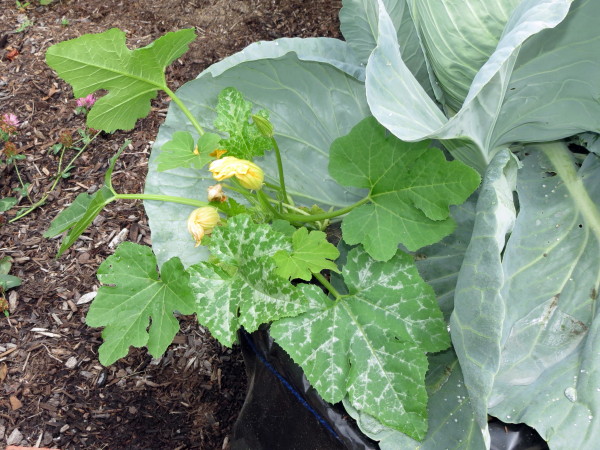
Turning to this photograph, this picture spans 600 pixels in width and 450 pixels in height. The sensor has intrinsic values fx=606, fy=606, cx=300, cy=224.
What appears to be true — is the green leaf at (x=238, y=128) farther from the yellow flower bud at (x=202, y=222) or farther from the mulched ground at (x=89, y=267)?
the mulched ground at (x=89, y=267)

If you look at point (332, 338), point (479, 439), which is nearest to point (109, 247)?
point (332, 338)

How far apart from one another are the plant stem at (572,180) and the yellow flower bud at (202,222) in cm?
68

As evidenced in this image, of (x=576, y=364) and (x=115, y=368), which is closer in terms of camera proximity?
(x=576, y=364)

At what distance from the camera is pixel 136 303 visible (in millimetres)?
1185

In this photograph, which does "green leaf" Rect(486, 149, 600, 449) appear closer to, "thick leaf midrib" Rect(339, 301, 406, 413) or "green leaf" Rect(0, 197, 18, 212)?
"thick leaf midrib" Rect(339, 301, 406, 413)

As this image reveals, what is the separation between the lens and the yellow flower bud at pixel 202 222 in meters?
1.10

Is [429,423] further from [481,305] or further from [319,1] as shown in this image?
[319,1]

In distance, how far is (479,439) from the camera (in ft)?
3.40

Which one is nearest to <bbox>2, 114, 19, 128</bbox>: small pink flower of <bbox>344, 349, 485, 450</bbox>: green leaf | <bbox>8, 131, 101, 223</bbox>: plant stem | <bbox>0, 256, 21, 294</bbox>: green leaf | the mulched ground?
the mulched ground

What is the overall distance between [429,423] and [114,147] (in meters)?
1.70

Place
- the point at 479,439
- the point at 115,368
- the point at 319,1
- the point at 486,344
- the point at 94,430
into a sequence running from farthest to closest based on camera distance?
the point at 319,1 → the point at 115,368 → the point at 94,430 → the point at 479,439 → the point at 486,344

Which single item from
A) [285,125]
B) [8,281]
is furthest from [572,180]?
[8,281]

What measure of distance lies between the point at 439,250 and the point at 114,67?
2.38 feet

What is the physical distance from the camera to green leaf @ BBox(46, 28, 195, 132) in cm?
110
